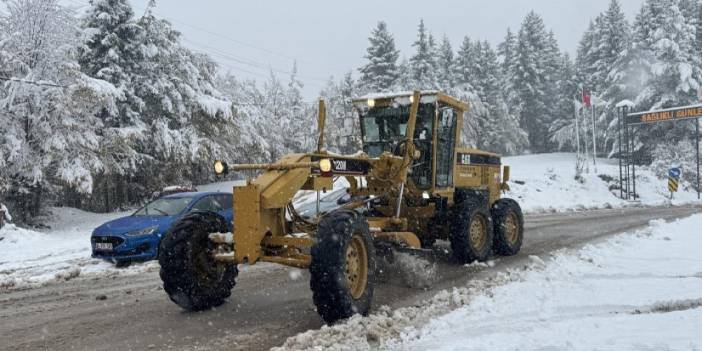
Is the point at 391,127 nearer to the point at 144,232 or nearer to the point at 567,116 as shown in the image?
the point at 144,232

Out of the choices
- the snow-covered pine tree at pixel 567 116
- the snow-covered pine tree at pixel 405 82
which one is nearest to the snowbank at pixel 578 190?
the snow-covered pine tree at pixel 405 82

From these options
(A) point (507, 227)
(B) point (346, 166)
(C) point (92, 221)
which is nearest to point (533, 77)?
(C) point (92, 221)

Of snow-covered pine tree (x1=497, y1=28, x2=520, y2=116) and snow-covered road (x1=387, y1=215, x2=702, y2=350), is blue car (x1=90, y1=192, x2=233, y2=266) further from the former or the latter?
snow-covered pine tree (x1=497, y1=28, x2=520, y2=116)

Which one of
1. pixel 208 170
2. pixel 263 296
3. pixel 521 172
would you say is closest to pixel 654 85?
pixel 521 172

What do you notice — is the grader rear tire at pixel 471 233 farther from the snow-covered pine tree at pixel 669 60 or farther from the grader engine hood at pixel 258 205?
the snow-covered pine tree at pixel 669 60

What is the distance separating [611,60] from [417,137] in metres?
48.0

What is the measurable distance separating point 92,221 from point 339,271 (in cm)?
1843

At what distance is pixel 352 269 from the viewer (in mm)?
6160

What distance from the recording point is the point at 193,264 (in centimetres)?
657

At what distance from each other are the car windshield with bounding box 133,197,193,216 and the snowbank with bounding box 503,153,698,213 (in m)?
15.9

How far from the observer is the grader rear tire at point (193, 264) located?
644 cm

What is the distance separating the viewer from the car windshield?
12039mm

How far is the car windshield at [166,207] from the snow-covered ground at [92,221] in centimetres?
140

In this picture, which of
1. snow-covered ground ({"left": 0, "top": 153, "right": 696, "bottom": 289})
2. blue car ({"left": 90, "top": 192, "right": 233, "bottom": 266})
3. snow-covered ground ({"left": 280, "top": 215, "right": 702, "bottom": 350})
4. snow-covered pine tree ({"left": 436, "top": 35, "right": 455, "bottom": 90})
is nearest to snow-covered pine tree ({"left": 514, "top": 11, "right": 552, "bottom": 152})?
snow-covered pine tree ({"left": 436, "top": 35, "right": 455, "bottom": 90})
